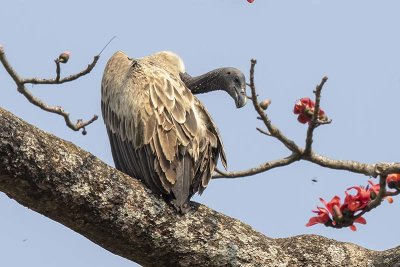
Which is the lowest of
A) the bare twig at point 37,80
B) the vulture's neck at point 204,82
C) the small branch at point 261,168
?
the small branch at point 261,168

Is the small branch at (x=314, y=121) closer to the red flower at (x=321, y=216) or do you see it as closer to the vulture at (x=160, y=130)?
the red flower at (x=321, y=216)

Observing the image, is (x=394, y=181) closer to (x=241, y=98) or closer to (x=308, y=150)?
(x=308, y=150)

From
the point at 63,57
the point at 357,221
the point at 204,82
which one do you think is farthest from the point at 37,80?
the point at 357,221

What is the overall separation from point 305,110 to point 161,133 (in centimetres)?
104

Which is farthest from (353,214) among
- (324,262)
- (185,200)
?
(185,200)

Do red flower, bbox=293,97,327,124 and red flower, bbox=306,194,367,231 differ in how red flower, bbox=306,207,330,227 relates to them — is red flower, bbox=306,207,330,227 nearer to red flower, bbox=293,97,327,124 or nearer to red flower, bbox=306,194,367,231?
red flower, bbox=306,194,367,231

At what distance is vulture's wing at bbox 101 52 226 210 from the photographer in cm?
568

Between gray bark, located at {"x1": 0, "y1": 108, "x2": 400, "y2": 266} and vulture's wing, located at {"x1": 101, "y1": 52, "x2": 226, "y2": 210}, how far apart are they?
1.81 ft

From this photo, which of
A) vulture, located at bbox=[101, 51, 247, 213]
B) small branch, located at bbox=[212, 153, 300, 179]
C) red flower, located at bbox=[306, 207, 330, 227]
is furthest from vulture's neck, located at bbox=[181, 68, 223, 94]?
red flower, located at bbox=[306, 207, 330, 227]

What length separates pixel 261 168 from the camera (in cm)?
591

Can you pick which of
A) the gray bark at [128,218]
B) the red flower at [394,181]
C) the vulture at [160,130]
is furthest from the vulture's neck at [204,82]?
the gray bark at [128,218]

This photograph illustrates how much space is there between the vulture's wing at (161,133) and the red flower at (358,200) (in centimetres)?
103

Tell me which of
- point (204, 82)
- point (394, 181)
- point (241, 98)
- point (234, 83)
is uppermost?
point (204, 82)

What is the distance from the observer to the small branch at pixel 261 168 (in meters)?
5.66
